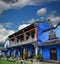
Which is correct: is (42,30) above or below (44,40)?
above

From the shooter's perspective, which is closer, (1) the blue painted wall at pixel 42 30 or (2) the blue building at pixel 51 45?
(2) the blue building at pixel 51 45

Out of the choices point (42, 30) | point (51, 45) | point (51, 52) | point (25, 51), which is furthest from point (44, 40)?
point (25, 51)

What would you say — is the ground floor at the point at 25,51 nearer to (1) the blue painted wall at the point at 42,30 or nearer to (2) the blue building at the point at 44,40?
(2) the blue building at the point at 44,40

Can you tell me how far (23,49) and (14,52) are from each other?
21.1ft

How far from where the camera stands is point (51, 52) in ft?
97.8

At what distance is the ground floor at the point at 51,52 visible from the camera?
27.7m

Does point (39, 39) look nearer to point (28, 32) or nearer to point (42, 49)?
point (42, 49)

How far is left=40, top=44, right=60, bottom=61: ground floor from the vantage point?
27.7m

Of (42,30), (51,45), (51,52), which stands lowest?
(51,52)

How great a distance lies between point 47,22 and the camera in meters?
34.7

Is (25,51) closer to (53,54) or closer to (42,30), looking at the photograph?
(42,30)

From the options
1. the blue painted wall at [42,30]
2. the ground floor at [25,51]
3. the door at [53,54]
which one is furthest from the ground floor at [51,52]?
the ground floor at [25,51]

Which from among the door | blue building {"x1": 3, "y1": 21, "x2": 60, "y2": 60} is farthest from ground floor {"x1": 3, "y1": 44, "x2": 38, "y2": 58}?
the door

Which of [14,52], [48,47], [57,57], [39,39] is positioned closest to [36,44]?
[39,39]
